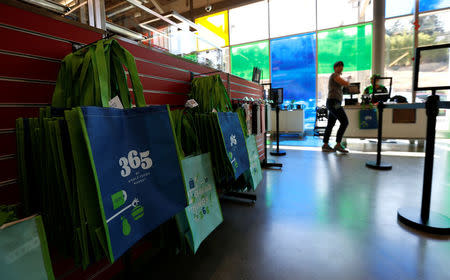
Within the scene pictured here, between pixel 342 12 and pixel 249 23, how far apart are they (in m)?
3.44

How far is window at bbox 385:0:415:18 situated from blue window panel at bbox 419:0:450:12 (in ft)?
0.74

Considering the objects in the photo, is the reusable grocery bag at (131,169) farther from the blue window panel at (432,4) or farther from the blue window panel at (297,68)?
the blue window panel at (432,4)

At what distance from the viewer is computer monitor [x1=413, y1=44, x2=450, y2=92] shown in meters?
1.59

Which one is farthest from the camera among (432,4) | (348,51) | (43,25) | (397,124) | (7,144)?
(348,51)

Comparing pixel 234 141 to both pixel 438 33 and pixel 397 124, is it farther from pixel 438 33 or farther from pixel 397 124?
pixel 438 33

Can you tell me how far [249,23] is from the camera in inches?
359

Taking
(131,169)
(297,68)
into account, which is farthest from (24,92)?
(297,68)

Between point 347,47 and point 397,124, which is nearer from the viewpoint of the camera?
point 397,124

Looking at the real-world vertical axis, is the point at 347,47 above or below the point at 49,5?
above

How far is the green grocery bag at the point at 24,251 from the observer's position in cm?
54

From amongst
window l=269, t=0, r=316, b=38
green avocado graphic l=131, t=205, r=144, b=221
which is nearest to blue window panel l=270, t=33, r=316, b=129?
window l=269, t=0, r=316, b=38

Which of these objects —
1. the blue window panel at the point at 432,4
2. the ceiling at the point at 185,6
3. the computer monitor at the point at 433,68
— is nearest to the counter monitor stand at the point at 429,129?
the computer monitor at the point at 433,68

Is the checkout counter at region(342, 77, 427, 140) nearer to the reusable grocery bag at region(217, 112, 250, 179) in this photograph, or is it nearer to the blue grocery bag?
the reusable grocery bag at region(217, 112, 250, 179)

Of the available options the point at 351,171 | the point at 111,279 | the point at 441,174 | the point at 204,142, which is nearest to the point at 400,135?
the point at 441,174
